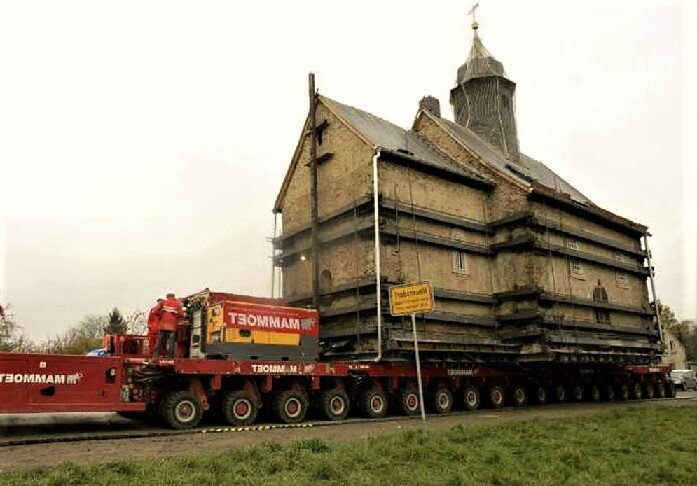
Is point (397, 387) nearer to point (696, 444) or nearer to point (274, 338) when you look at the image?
point (274, 338)

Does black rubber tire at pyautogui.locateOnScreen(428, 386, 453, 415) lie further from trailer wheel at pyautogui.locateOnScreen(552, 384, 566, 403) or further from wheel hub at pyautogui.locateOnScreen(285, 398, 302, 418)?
trailer wheel at pyautogui.locateOnScreen(552, 384, 566, 403)

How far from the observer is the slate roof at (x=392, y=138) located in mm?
19438

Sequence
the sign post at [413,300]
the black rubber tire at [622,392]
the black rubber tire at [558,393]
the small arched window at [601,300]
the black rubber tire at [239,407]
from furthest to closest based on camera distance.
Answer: the black rubber tire at [622,392] → the small arched window at [601,300] → the black rubber tire at [558,393] → the black rubber tire at [239,407] → the sign post at [413,300]

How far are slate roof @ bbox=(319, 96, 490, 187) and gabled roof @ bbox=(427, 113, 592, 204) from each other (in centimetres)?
103

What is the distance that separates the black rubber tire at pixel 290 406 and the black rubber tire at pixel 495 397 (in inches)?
298

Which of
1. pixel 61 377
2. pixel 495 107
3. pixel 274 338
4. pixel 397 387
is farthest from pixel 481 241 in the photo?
pixel 61 377

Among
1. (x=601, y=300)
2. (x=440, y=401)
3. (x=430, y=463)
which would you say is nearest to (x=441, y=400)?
(x=440, y=401)

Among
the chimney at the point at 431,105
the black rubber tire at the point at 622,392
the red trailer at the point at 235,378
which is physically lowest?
the black rubber tire at the point at 622,392

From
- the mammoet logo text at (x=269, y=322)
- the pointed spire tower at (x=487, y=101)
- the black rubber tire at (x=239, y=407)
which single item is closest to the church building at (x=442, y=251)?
the mammoet logo text at (x=269, y=322)

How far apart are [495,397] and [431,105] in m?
13.6

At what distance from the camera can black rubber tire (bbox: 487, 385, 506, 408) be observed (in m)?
19.0

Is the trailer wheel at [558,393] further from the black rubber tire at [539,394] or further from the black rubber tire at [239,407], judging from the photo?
the black rubber tire at [239,407]

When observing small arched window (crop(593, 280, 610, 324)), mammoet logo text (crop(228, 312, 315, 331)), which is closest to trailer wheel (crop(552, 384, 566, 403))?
small arched window (crop(593, 280, 610, 324))

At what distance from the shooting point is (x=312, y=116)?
20.7 m
